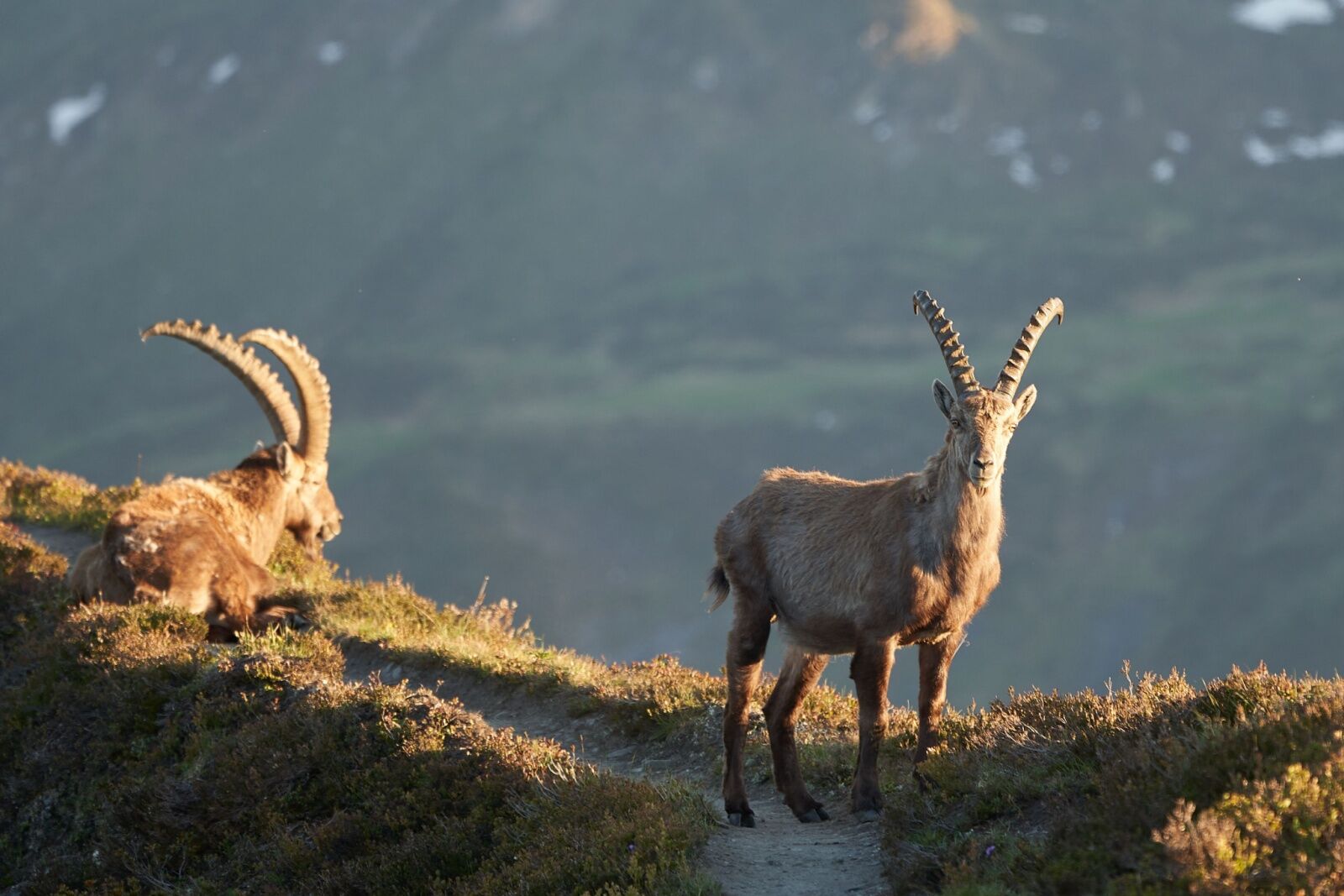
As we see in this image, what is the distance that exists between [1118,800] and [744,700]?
3.47 meters

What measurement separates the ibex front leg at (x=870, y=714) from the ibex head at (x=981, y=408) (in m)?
1.27

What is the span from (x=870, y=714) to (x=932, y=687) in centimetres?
55

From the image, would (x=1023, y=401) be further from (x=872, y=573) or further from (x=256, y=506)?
(x=256, y=506)

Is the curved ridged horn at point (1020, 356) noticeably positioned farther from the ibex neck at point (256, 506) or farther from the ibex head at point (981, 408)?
the ibex neck at point (256, 506)

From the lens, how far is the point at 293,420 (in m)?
17.8

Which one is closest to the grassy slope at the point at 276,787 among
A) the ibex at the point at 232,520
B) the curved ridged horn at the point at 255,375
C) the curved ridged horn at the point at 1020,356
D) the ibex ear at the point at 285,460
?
the ibex at the point at 232,520

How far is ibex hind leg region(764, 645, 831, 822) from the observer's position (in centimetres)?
990

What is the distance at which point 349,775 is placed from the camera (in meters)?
9.96

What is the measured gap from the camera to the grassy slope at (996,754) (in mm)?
6324

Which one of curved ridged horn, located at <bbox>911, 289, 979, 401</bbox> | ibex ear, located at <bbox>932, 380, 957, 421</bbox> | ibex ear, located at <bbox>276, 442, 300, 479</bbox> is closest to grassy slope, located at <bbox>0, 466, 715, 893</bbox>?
ibex ear, located at <bbox>932, 380, 957, 421</bbox>

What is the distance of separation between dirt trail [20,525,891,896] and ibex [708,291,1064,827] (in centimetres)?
28

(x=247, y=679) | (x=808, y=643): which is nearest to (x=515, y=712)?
(x=247, y=679)

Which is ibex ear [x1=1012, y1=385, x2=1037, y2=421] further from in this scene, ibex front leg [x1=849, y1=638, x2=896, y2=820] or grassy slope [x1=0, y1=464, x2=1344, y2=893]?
grassy slope [x1=0, y1=464, x2=1344, y2=893]

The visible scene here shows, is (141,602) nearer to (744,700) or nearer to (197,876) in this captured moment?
(197,876)
